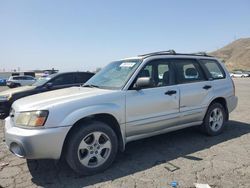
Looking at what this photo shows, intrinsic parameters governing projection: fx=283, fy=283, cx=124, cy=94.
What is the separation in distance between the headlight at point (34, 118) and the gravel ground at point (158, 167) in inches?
33.9

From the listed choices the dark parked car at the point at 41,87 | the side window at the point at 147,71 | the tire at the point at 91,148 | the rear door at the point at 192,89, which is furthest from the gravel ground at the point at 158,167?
the dark parked car at the point at 41,87

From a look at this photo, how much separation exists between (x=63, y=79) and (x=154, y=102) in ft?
20.2

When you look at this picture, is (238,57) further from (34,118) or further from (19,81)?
(34,118)

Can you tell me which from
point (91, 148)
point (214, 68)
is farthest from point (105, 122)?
point (214, 68)

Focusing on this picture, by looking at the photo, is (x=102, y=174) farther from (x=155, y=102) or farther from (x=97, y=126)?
(x=155, y=102)

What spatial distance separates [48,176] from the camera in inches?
168

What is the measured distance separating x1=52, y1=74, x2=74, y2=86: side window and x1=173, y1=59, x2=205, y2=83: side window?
5620 mm

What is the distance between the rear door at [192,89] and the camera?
552 centimetres

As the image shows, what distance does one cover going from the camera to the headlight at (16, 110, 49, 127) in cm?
388

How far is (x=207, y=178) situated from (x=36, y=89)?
6964 mm

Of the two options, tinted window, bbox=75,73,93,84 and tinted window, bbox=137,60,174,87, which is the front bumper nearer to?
tinted window, bbox=137,60,174,87

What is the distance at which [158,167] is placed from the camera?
448 centimetres

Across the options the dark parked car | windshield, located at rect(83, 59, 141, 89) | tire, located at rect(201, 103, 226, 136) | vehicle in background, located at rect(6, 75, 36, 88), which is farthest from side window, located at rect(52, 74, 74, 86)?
vehicle in background, located at rect(6, 75, 36, 88)

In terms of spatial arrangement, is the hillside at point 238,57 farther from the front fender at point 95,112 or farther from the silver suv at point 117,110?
the front fender at point 95,112
